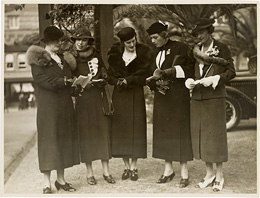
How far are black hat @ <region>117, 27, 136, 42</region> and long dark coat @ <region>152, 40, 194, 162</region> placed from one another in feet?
0.83

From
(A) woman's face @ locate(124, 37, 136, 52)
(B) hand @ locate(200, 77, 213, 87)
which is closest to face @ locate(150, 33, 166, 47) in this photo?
(A) woman's face @ locate(124, 37, 136, 52)

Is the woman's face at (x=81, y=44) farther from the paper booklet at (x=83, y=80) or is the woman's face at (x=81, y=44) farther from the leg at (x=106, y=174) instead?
the leg at (x=106, y=174)

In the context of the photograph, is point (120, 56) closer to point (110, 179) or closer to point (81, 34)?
point (81, 34)

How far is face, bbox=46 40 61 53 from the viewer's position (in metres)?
3.61

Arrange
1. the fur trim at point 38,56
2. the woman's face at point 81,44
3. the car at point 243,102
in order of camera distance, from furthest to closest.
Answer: the car at point 243,102, the woman's face at point 81,44, the fur trim at point 38,56

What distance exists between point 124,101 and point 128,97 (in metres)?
0.05

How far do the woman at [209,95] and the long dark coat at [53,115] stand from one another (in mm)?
1001

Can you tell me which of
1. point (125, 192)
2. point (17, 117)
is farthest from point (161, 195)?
point (17, 117)

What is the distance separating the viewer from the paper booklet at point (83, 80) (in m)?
3.62

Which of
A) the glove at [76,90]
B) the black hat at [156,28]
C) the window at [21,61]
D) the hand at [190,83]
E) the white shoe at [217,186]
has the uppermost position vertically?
the black hat at [156,28]

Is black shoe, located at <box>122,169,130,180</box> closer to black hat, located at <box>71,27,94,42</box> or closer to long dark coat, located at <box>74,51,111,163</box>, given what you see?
long dark coat, located at <box>74,51,111,163</box>

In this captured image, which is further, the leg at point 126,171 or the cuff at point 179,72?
the leg at point 126,171

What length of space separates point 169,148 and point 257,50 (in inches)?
45.3

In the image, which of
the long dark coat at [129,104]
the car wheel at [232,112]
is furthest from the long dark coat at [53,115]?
the car wheel at [232,112]
